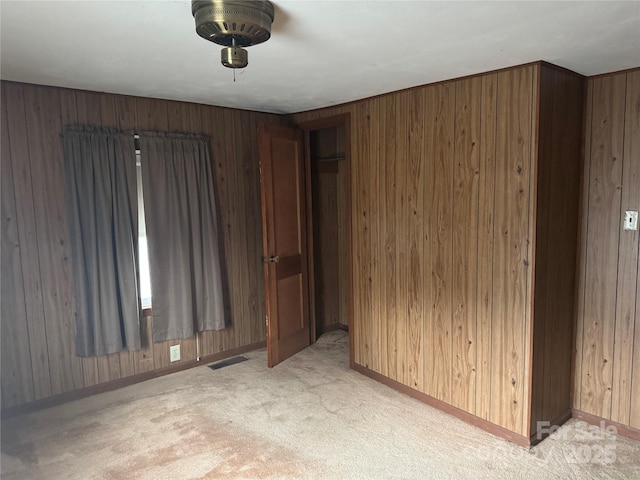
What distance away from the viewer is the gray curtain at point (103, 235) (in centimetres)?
316

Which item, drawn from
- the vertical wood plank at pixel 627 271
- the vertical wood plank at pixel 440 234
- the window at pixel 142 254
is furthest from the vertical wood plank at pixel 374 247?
the window at pixel 142 254

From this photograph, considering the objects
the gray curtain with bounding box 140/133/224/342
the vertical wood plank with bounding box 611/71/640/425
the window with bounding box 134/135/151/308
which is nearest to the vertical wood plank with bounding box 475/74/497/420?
the vertical wood plank with bounding box 611/71/640/425

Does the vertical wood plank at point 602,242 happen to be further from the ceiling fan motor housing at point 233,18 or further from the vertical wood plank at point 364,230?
the ceiling fan motor housing at point 233,18

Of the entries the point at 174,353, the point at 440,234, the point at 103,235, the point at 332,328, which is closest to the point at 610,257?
the point at 440,234

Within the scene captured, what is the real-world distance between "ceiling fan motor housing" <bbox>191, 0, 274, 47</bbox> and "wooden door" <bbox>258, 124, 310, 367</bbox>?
6.32 ft

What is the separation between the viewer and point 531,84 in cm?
247

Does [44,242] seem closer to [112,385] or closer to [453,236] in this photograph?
[112,385]

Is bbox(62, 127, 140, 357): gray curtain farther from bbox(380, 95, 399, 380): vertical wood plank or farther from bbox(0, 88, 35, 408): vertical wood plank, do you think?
bbox(380, 95, 399, 380): vertical wood plank

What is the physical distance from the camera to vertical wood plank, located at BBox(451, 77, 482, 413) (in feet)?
9.12

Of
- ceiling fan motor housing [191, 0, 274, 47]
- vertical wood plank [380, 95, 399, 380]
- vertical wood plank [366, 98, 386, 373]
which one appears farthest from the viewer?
vertical wood plank [366, 98, 386, 373]

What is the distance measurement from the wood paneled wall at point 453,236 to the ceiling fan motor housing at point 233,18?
1.53m

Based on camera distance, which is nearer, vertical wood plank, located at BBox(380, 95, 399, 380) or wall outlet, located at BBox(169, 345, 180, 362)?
vertical wood plank, located at BBox(380, 95, 399, 380)

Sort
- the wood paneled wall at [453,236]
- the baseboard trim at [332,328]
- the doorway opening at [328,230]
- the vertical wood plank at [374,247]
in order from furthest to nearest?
the baseboard trim at [332,328], the doorway opening at [328,230], the vertical wood plank at [374,247], the wood paneled wall at [453,236]

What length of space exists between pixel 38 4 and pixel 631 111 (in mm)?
3021
